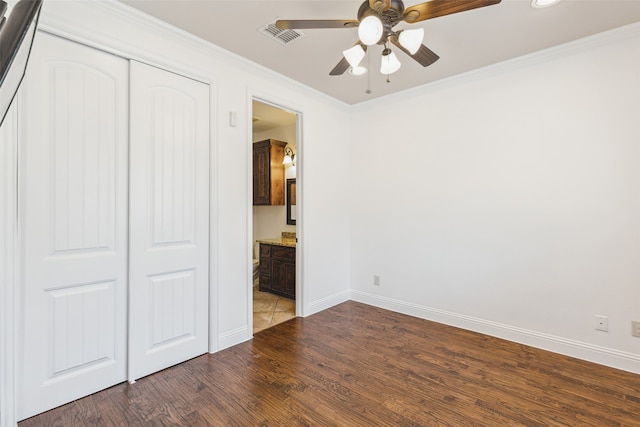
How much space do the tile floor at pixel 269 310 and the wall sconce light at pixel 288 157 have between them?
2.09 metres

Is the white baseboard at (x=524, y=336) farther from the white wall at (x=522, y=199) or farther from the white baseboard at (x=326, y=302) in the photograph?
the white baseboard at (x=326, y=302)

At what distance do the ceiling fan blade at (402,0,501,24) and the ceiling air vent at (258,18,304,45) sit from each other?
3.40ft

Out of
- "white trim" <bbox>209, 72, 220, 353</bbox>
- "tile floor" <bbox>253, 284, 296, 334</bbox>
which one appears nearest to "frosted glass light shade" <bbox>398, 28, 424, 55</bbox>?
"white trim" <bbox>209, 72, 220, 353</bbox>

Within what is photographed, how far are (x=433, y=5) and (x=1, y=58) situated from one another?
1860 mm

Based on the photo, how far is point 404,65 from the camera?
9.84 feet

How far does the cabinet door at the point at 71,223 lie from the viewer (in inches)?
72.7

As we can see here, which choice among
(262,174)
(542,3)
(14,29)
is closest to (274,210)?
(262,174)

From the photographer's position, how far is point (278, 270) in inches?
174

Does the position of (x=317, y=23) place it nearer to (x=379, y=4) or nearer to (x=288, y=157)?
(x=379, y=4)

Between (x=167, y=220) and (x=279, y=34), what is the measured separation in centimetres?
174

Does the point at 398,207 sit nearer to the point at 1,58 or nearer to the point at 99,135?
the point at 99,135

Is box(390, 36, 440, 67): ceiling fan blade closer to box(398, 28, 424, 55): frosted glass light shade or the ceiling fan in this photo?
the ceiling fan

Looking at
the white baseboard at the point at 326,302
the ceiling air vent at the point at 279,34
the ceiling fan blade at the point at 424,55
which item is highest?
the ceiling air vent at the point at 279,34

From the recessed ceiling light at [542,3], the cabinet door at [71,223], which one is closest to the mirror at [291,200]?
the cabinet door at [71,223]
